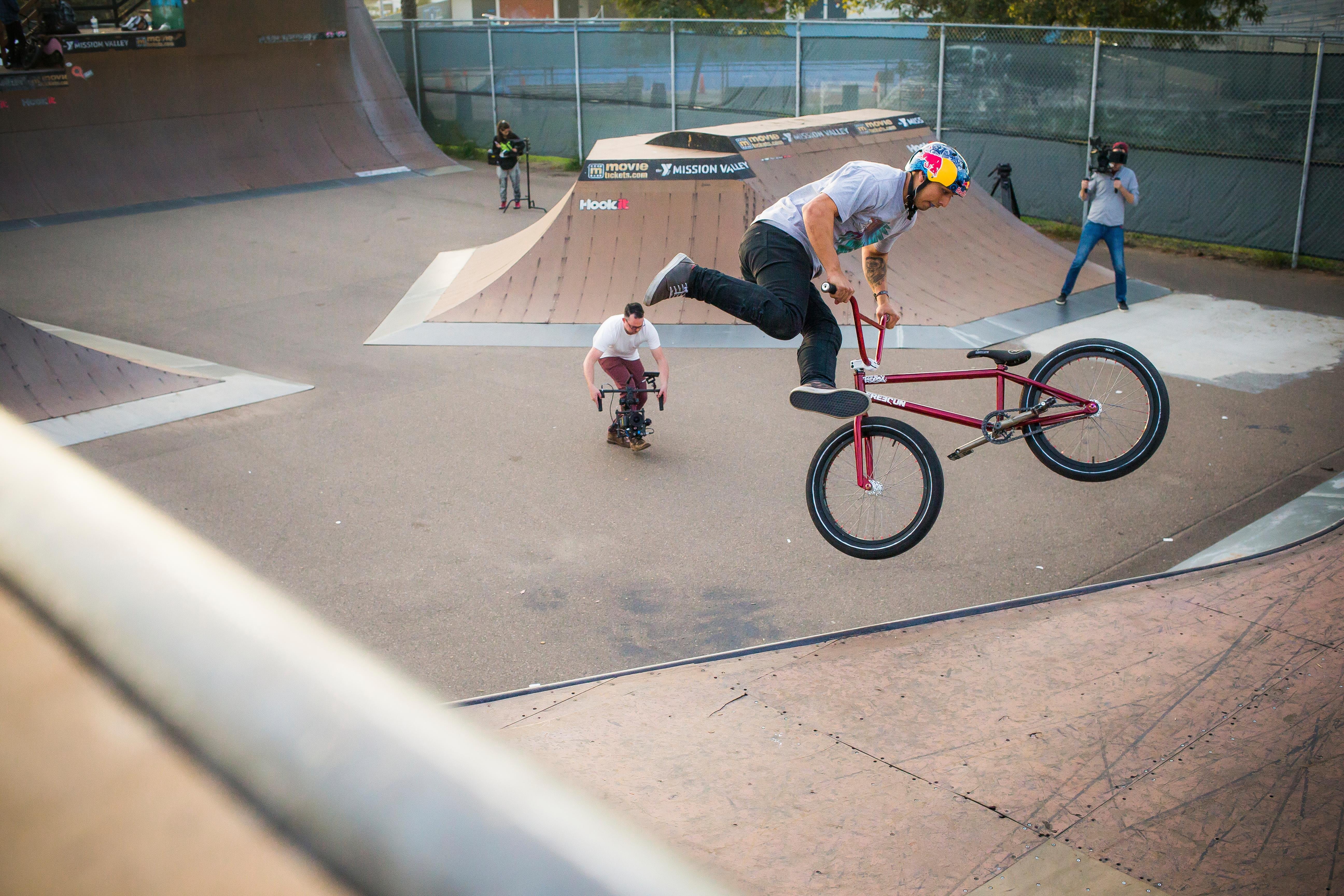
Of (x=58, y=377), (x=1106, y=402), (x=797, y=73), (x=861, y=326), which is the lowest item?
(x=58, y=377)

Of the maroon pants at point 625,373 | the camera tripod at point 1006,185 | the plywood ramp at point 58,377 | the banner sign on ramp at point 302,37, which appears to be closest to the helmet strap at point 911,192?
the maroon pants at point 625,373

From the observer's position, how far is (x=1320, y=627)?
5.05 metres

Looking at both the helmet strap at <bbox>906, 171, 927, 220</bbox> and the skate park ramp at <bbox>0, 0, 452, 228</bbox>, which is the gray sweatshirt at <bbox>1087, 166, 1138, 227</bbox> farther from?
the skate park ramp at <bbox>0, 0, 452, 228</bbox>

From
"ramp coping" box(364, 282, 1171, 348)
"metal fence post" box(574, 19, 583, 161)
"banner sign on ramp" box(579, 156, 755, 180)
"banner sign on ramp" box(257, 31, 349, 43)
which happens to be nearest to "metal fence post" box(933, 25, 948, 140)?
"ramp coping" box(364, 282, 1171, 348)

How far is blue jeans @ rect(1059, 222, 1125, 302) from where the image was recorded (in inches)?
484

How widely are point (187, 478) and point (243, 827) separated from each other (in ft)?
29.0

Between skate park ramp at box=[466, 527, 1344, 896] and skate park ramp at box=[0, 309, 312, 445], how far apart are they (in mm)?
6555

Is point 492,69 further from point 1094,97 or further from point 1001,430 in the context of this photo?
point 1001,430

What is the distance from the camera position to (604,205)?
12719 mm

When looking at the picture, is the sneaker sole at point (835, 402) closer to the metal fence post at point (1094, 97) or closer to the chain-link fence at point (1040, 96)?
the metal fence post at point (1094, 97)

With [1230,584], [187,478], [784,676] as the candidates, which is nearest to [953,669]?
[784,676]

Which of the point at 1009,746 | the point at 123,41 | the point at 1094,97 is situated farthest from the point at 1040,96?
the point at 123,41

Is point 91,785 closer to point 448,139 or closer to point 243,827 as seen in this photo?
point 243,827

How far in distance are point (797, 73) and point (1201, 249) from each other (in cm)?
777
